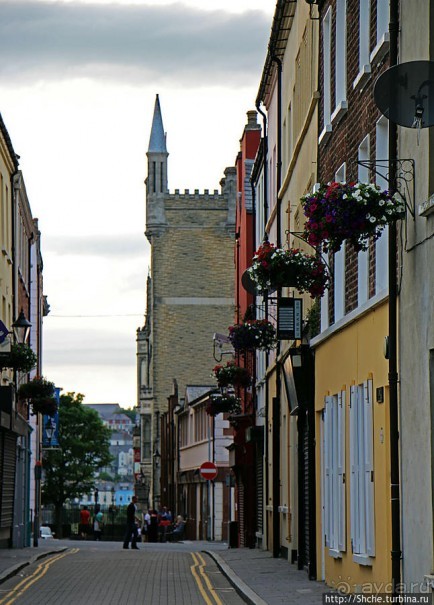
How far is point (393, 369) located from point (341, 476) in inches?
197

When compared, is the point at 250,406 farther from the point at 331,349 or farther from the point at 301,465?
the point at 331,349

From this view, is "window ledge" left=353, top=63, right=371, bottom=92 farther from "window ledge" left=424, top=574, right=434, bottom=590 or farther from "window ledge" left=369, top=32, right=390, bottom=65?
"window ledge" left=424, top=574, right=434, bottom=590

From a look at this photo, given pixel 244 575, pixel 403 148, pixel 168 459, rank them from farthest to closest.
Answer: pixel 168 459 → pixel 244 575 → pixel 403 148

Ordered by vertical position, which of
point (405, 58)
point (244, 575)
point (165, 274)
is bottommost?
point (244, 575)

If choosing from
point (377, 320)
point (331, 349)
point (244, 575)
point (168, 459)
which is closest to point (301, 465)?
point (244, 575)

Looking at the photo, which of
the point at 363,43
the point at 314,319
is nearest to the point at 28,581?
the point at 314,319

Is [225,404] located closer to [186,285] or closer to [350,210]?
[350,210]

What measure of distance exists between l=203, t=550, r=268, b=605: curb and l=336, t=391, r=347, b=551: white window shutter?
59.7 inches

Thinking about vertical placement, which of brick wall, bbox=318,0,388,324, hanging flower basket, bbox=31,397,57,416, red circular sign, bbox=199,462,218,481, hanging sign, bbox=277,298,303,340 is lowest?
red circular sign, bbox=199,462,218,481

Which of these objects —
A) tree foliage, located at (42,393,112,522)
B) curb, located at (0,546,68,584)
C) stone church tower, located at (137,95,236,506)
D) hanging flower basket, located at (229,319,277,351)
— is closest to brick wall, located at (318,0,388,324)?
curb, located at (0,546,68,584)

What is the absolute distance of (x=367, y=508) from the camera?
691 inches

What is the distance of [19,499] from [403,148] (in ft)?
98.0

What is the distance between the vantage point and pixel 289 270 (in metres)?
20.2

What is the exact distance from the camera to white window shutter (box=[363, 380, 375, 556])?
17266mm
